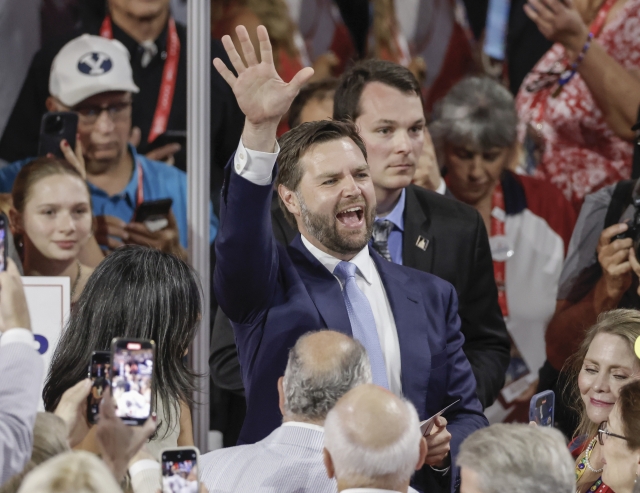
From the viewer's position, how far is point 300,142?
2.94m

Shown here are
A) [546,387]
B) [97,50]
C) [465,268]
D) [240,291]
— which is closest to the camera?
[240,291]

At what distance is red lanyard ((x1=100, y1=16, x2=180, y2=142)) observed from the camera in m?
4.05

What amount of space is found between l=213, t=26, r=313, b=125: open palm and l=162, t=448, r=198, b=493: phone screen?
99cm

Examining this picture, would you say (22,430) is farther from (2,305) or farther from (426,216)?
(426,216)

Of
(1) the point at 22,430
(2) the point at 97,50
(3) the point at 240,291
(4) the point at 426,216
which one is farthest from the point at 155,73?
(1) the point at 22,430

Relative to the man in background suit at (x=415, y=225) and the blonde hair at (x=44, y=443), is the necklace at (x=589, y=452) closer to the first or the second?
the man in background suit at (x=415, y=225)

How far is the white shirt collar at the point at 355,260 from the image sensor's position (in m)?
2.92

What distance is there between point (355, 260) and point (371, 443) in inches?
44.3

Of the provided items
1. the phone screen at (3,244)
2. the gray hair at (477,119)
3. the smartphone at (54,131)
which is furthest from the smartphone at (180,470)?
A: the gray hair at (477,119)

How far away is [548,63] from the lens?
455 centimetres

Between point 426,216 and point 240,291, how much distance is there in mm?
1182

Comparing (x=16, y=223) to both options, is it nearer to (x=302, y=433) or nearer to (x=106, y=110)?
(x=106, y=110)

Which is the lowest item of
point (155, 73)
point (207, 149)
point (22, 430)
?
point (22, 430)

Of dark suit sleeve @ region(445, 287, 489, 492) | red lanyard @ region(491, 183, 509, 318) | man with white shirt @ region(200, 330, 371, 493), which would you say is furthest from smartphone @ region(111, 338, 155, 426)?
red lanyard @ region(491, 183, 509, 318)
